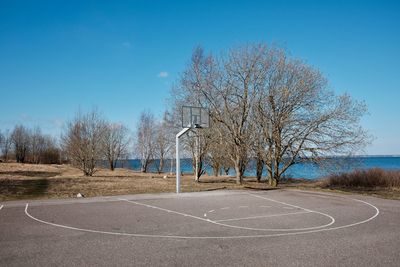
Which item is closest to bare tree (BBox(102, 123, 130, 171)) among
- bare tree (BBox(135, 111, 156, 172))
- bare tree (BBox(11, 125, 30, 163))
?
bare tree (BBox(135, 111, 156, 172))

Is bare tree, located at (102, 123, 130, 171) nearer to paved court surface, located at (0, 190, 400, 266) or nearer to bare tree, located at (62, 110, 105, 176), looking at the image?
bare tree, located at (62, 110, 105, 176)

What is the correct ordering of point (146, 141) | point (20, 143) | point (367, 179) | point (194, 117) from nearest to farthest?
point (194, 117), point (367, 179), point (146, 141), point (20, 143)

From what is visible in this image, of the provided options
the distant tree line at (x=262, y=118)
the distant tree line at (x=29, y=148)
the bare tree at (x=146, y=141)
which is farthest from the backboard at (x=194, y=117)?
the distant tree line at (x=29, y=148)

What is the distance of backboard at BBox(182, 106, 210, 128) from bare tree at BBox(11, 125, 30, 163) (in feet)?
230

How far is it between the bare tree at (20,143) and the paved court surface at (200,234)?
237ft

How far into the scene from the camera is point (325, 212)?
13164 millimetres

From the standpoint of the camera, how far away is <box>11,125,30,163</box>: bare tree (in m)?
79.6

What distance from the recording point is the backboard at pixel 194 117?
2135 cm

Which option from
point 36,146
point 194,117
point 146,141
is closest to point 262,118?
point 194,117

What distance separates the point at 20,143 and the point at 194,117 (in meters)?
73.2

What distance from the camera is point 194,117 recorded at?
21.7 meters

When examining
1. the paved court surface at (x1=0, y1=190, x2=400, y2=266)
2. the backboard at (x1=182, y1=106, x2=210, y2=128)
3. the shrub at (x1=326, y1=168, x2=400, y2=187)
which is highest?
the backboard at (x1=182, y1=106, x2=210, y2=128)

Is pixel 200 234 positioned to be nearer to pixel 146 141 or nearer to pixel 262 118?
pixel 262 118

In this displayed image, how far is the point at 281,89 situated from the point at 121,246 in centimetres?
2060
